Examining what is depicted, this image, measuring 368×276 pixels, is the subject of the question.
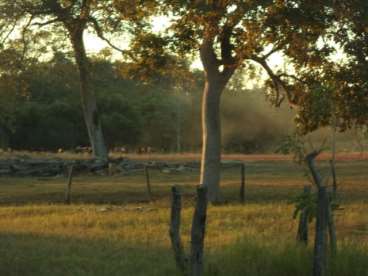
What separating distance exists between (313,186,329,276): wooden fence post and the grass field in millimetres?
793

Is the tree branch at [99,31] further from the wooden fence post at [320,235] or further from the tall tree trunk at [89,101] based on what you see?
the wooden fence post at [320,235]

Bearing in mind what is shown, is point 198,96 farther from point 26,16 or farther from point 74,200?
point 74,200

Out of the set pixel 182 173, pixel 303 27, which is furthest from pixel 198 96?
pixel 303 27

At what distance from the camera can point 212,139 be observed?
2420 centimetres

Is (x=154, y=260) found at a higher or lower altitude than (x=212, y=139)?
lower

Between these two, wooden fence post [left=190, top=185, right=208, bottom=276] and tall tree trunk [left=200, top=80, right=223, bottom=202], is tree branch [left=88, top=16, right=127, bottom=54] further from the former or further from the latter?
wooden fence post [left=190, top=185, right=208, bottom=276]

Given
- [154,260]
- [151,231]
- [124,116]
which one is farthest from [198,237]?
[124,116]

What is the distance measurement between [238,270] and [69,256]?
10.3ft

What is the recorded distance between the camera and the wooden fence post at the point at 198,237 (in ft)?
30.5

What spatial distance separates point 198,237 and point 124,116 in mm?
52316

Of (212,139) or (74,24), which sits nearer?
(212,139)

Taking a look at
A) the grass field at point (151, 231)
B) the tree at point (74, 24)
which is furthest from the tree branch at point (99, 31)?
the grass field at point (151, 231)

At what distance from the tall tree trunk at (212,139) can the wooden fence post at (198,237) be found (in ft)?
47.4

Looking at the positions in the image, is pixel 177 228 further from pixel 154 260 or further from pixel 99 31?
pixel 99 31
